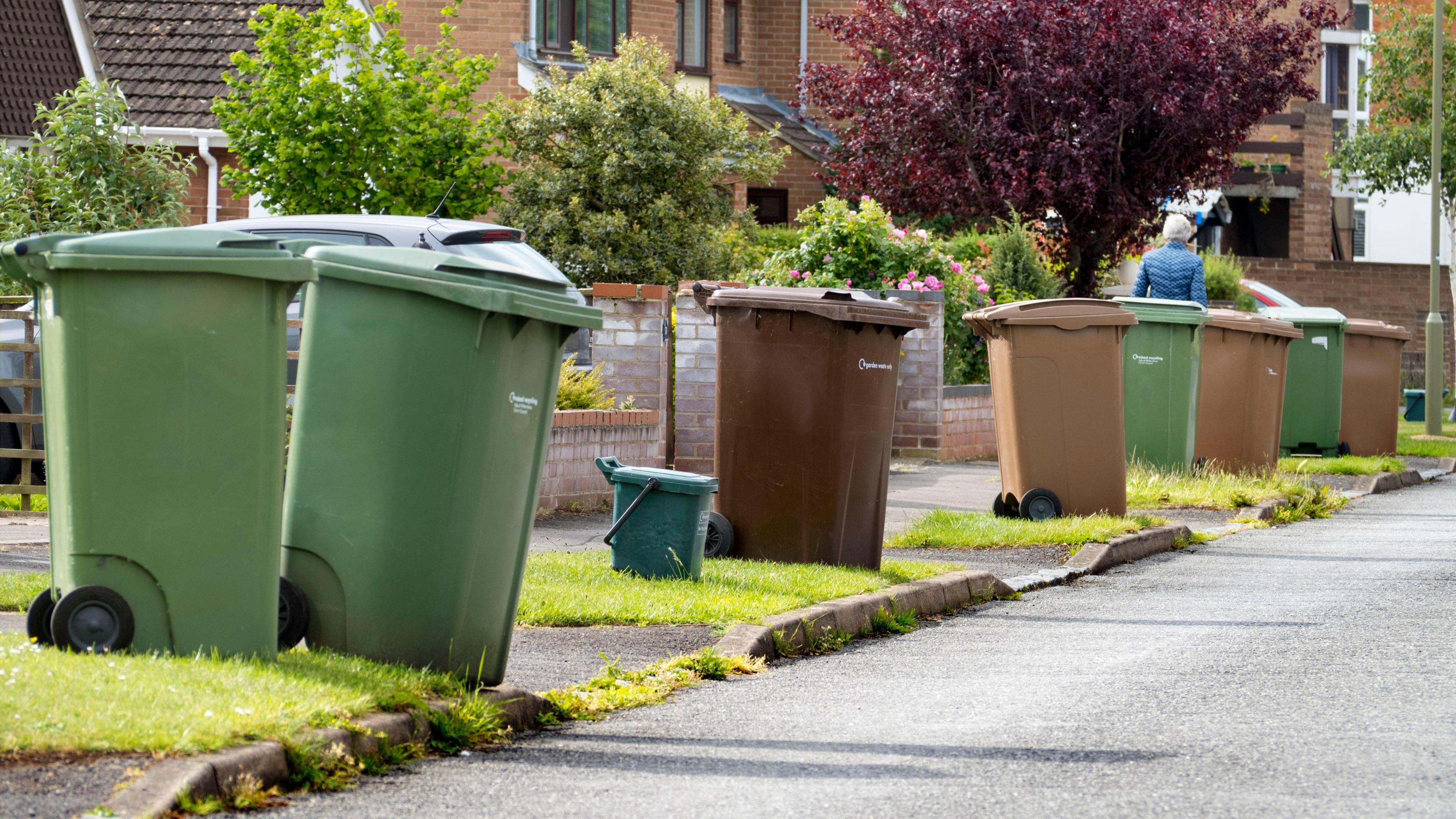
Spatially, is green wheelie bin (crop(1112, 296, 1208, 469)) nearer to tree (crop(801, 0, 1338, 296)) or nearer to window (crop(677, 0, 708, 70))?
tree (crop(801, 0, 1338, 296))

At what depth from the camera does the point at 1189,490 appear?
12719 mm

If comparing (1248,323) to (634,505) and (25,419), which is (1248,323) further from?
(25,419)

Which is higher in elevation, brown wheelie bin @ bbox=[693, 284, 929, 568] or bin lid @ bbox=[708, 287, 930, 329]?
bin lid @ bbox=[708, 287, 930, 329]

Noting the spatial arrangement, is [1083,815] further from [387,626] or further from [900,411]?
[900,411]

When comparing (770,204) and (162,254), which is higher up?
(770,204)

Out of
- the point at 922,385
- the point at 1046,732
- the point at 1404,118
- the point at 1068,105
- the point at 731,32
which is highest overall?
the point at 731,32

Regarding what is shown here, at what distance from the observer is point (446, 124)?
17.3 meters

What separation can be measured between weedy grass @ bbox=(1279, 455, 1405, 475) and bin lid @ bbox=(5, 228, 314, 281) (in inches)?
473

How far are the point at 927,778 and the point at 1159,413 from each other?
330 inches

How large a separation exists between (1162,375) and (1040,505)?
2124mm

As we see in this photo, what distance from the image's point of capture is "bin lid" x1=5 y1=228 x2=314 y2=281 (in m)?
4.64

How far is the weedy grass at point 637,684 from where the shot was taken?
18.1 ft

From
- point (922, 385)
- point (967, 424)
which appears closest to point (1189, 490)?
point (922, 385)

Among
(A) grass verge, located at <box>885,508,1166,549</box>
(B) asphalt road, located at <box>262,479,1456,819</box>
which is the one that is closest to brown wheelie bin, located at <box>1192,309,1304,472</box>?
(A) grass verge, located at <box>885,508,1166,549</box>
